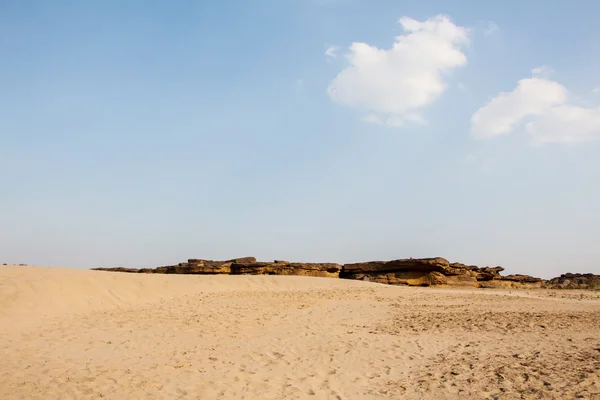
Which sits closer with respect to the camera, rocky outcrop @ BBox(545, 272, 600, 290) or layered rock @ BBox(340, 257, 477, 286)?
layered rock @ BBox(340, 257, 477, 286)

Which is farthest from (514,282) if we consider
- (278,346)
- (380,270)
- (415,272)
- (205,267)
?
(278,346)

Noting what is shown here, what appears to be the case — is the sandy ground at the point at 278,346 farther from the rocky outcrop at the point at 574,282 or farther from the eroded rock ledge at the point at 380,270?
the rocky outcrop at the point at 574,282

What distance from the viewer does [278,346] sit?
35.9 feet

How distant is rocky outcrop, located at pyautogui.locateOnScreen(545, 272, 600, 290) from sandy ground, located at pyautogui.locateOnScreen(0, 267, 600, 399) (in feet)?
62.8

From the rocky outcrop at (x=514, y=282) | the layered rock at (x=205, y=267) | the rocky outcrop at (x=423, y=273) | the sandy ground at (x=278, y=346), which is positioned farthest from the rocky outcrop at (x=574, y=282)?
the layered rock at (x=205, y=267)

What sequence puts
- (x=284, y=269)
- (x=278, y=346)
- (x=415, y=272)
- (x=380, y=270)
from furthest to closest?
(x=380, y=270), (x=284, y=269), (x=415, y=272), (x=278, y=346)

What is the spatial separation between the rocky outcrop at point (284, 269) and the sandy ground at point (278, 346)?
1276 cm

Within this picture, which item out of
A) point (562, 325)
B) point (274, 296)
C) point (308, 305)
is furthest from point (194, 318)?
point (562, 325)

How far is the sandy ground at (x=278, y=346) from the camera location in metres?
7.55

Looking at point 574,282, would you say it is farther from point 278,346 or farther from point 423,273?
point 278,346

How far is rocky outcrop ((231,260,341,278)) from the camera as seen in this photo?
1281 inches

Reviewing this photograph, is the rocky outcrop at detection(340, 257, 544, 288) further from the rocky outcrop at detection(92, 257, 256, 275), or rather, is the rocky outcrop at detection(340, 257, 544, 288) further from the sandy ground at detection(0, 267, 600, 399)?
the sandy ground at detection(0, 267, 600, 399)

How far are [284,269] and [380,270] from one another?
7.70 metres

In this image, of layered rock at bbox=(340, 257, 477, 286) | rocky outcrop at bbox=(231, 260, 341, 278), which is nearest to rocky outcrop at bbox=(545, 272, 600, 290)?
layered rock at bbox=(340, 257, 477, 286)
